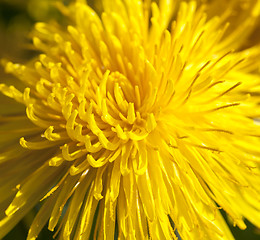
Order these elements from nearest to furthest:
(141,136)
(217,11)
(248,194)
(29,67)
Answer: (141,136) → (248,194) → (29,67) → (217,11)

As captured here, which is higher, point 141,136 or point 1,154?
point 1,154

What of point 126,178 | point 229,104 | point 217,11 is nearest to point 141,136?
point 126,178

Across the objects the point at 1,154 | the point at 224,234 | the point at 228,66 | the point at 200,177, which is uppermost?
the point at 1,154

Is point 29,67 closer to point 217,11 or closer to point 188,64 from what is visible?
point 188,64

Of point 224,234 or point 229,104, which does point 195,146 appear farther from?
point 224,234

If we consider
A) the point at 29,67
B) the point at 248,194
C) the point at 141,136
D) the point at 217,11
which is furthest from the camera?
the point at 217,11

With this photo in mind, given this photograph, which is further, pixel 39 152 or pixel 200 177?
pixel 39 152
